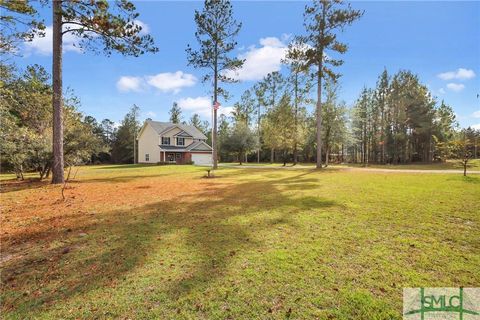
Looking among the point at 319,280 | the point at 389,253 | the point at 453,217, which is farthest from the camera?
the point at 453,217

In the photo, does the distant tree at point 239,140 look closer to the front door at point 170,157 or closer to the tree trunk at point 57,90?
the front door at point 170,157

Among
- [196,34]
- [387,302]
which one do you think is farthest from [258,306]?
[196,34]

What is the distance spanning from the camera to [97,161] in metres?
52.5

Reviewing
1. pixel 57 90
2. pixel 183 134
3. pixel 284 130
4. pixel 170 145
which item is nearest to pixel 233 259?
pixel 57 90

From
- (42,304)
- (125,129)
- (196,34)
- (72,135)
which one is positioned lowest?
(42,304)

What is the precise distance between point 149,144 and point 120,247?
41.1 meters

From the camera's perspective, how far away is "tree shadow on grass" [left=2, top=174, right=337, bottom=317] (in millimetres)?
3119

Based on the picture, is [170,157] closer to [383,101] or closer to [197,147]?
[197,147]

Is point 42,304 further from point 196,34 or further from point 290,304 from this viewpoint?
point 196,34

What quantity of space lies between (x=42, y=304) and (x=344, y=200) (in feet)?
26.3

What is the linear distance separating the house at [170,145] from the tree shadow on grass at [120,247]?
1385 inches

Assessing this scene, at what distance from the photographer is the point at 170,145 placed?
139 ft

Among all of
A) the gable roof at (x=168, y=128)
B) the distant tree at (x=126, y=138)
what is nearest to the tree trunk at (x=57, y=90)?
the gable roof at (x=168, y=128)

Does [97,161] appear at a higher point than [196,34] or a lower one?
lower
